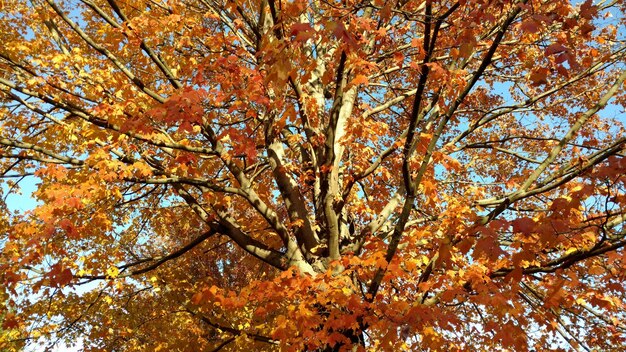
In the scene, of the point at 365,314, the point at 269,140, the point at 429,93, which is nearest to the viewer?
the point at 365,314

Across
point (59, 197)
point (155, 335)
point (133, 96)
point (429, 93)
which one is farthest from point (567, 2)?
point (155, 335)

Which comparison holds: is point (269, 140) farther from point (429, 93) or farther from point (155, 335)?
point (155, 335)

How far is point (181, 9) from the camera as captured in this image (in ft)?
23.2

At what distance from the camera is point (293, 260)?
5488 millimetres

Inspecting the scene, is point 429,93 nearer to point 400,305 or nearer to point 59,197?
point 400,305

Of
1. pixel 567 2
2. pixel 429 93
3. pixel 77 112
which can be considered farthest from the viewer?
pixel 429 93

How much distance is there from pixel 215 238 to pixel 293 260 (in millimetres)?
5279

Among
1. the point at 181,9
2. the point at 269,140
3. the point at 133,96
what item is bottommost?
the point at 269,140

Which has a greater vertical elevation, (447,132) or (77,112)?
(447,132)

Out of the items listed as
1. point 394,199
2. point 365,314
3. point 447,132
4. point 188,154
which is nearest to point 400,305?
point 365,314

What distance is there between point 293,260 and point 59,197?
2.81 m

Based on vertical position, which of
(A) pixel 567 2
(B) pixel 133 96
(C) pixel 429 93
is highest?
(C) pixel 429 93

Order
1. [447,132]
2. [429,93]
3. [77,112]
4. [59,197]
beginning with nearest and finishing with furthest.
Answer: [59,197] < [77,112] < [429,93] < [447,132]

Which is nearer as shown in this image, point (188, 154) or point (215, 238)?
point (188, 154)
